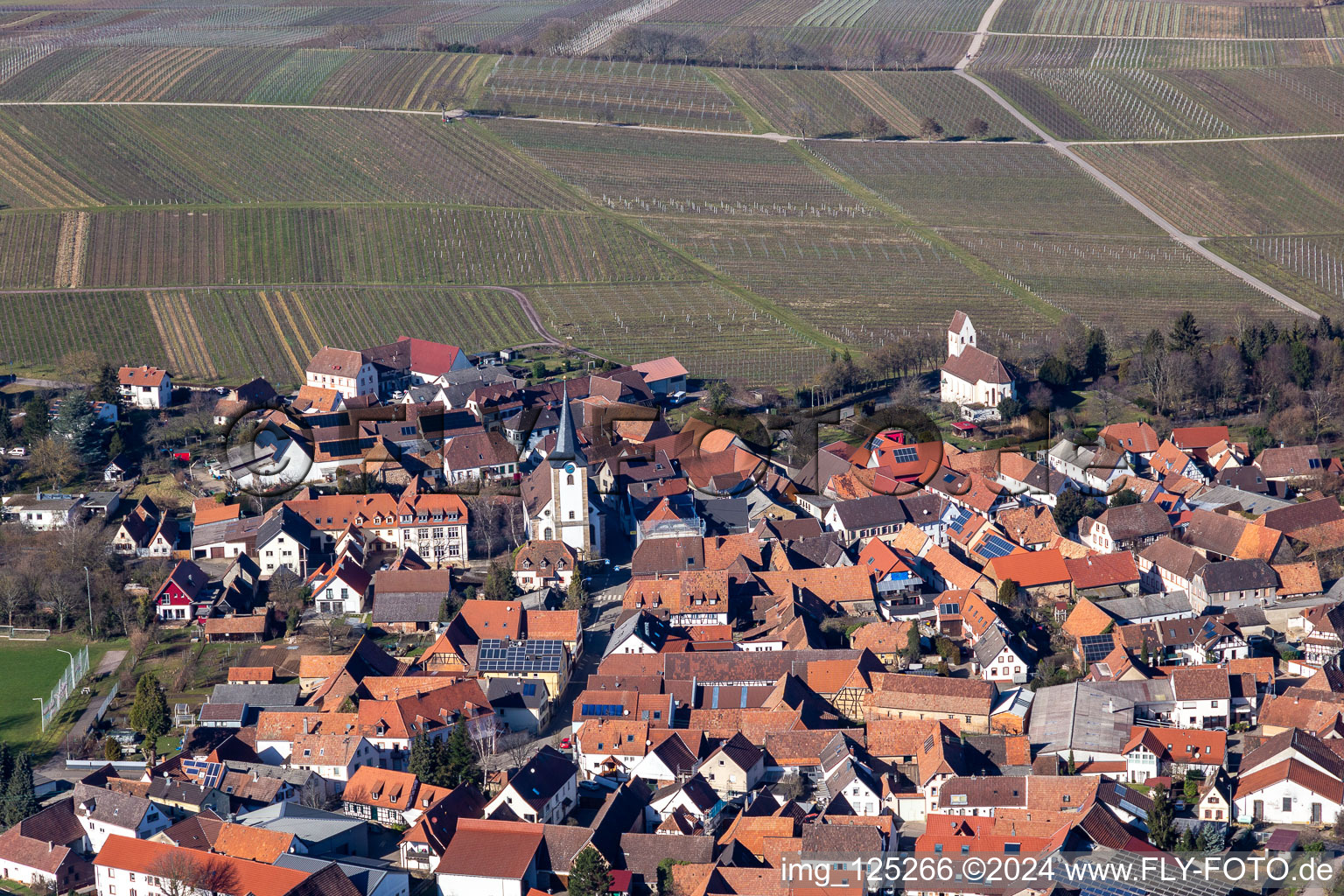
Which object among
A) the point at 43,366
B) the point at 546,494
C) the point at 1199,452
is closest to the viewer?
the point at 546,494

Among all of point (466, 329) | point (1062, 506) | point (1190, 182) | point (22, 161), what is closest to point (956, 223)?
point (1190, 182)

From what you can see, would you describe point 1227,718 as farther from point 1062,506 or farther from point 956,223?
point 956,223

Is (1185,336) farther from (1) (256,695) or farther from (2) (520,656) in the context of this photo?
(1) (256,695)

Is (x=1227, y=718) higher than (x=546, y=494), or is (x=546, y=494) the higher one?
(x=546, y=494)

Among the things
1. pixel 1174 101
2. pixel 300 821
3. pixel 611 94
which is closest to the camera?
pixel 300 821

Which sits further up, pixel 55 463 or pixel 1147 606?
pixel 55 463

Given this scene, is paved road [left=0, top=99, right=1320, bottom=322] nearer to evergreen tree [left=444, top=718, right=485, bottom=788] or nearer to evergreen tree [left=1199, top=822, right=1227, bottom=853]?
evergreen tree [left=1199, top=822, right=1227, bottom=853]

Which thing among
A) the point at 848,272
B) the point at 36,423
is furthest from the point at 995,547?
the point at 848,272

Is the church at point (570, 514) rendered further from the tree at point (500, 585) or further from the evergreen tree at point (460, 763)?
the evergreen tree at point (460, 763)

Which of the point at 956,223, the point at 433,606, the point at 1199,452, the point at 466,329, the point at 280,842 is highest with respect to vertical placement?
the point at 956,223
